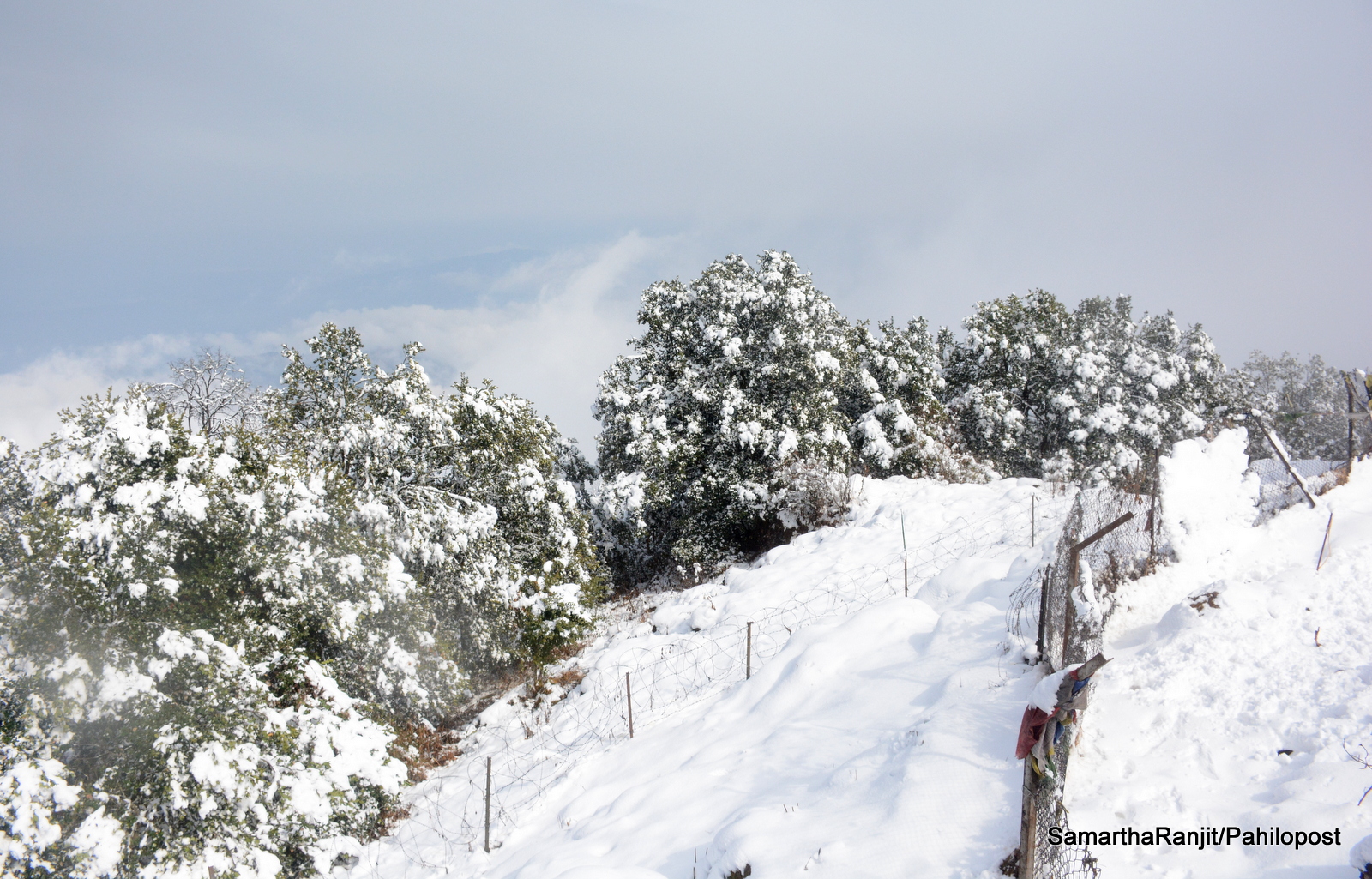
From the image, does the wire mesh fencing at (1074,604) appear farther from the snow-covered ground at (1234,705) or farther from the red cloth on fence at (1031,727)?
the snow-covered ground at (1234,705)

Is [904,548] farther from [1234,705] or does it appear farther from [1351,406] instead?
[1234,705]

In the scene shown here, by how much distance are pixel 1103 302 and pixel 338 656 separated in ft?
109

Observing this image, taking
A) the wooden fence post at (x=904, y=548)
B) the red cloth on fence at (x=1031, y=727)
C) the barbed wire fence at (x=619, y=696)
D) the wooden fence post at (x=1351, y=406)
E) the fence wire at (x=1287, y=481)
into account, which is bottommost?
the barbed wire fence at (x=619, y=696)

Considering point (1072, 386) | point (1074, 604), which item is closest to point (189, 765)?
point (1074, 604)

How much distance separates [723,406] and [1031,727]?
1613 cm

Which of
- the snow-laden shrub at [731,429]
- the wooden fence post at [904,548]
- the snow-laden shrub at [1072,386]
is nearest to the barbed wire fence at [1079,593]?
the wooden fence post at [904,548]

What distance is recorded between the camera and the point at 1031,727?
14.7ft

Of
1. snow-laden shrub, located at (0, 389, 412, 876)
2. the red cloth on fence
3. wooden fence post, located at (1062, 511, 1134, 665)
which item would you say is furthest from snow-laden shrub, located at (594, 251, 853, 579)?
the red cloth on fence

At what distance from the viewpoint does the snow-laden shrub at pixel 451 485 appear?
1361cm

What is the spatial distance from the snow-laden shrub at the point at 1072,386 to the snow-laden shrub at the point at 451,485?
58.7 feet

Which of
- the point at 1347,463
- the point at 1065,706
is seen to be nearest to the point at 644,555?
the point at 1347,463

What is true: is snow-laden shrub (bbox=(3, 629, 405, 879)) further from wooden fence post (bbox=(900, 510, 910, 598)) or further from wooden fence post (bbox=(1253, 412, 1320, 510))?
wooden fence post (bbox=(1253, 412, 1320, 510))

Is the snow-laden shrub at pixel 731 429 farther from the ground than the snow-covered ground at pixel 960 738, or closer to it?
farther from the ground

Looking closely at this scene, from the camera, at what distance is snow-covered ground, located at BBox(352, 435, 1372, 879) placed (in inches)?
201
